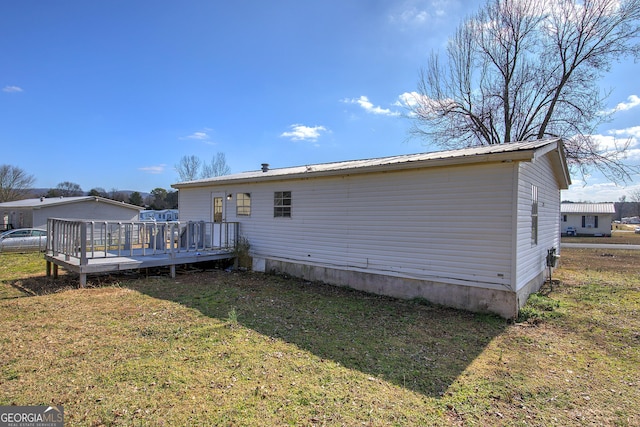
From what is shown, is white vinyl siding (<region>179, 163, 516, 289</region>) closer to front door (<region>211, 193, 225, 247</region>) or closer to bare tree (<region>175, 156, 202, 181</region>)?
front door (<region>211, 193, 225, 247</region>)

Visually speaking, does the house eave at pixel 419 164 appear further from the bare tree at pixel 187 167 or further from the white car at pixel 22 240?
the bare tree at pixel 187 167

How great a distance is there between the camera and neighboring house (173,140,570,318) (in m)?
5.88

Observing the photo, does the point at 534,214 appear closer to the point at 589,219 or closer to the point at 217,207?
the point at 217,207

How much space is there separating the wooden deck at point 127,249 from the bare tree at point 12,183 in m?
36.1

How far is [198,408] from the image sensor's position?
2.98 metres

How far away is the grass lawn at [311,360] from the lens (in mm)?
3008

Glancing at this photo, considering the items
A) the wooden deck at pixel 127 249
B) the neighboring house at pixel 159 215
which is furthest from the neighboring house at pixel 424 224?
the neighboring house at pixel 159 215

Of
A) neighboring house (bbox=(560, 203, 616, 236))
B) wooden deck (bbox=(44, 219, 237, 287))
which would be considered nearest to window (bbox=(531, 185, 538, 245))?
wooden deck (bbox=(44, 219, 237, 287))

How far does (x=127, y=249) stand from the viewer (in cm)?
1051

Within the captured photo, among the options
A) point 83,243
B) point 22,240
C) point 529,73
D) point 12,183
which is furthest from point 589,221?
point 12,183

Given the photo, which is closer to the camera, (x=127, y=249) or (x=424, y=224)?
(x=424, y=224)

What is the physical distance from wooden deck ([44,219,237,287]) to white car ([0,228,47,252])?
28.0 feet

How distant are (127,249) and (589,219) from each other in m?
41.3

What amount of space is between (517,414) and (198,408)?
2.96m
